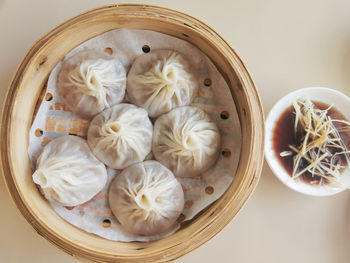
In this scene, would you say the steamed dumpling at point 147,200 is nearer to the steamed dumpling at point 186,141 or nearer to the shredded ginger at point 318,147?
the steamed dumpling at point 186,141

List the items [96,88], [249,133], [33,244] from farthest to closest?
1. [33,244]
2. [96,88]
3. [249,133]

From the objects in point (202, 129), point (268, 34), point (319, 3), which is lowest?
point (202, 129)

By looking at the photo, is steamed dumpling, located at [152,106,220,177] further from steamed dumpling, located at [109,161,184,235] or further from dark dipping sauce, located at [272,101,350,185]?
dark dipping sauce, located at [272,101,350,185]

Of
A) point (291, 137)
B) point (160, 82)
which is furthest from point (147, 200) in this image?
point (291, 137)

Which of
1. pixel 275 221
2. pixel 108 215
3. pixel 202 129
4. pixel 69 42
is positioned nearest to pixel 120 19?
pixel 69 42

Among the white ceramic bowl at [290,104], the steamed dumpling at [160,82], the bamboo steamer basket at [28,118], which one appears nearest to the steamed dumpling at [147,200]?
the bamboo steamer basket at [28,118]

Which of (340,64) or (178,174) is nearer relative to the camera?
(178,174)

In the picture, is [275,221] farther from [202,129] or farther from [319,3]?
[319,3]
